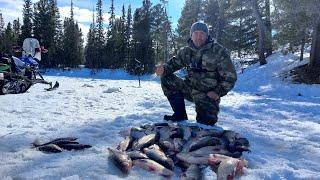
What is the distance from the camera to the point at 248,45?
41188mm

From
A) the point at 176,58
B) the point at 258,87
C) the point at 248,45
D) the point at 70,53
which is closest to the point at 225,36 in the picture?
the point at 248,45

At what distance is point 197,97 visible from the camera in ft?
24.6

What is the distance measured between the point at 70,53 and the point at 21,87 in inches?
1965

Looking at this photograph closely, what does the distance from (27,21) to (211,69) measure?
→ 56813mm

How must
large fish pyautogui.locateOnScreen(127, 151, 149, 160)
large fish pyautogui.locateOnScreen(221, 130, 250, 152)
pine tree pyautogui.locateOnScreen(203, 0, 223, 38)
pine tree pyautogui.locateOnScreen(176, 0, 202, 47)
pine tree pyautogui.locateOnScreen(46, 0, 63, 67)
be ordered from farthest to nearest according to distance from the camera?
pine tree pyautogui.locateOnScreen(46, 0, 63, 67), pine tree pyautogui.locateOnScreen(176, 0, 202, 47), pine tree pyautogui.locateOnScreen(203, 0, 223, 38), large fish pyautogui.locateOnScreen(221, 130, 250, 152), large fish pyautogui.locateOnScreen(127, 151, 149, 160)

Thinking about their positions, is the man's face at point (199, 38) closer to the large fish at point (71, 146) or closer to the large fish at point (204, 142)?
the large fish at point (204, 142)

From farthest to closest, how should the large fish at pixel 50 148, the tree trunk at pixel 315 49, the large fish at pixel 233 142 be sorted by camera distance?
the tree trunk at pixel 315 49 → the large fish at pixel 233 142 → the large fish at pixel 50 148

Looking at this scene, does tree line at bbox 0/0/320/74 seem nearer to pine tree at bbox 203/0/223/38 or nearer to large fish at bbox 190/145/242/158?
pine tree at bbox 203/0/223/38

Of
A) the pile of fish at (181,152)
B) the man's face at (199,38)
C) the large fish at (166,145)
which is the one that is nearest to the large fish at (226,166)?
the pile of fish at (181,152)

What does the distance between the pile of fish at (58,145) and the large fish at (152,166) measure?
112cm

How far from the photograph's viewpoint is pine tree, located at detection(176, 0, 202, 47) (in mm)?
48719

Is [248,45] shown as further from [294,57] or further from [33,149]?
[33,149]

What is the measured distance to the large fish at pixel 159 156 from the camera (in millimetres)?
4848

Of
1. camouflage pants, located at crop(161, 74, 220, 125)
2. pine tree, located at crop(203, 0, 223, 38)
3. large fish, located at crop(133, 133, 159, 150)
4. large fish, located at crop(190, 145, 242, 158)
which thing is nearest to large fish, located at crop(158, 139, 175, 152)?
large fish, located at crop(133, 133, 159, 150)
